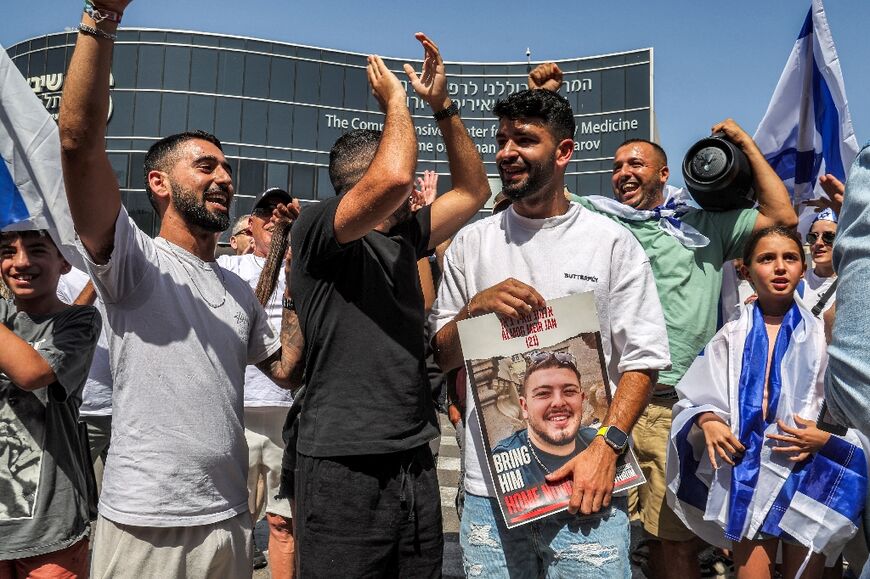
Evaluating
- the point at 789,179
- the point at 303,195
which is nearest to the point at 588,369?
the point at 789,179

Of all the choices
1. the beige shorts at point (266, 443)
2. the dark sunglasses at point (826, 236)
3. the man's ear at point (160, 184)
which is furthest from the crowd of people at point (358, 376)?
the dark sunglasses at point (826, 236)

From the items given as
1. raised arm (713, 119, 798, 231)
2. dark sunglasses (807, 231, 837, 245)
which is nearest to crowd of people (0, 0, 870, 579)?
raised arm (713, 119, 798, 231)

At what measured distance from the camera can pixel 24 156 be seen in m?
3.00

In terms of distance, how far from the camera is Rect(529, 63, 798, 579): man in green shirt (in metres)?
3.78

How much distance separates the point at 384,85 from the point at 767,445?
2121 mm

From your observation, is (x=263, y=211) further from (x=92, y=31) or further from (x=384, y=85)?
(x=92, y=31)

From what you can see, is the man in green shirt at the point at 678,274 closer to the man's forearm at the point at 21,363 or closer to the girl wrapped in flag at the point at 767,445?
the girl wrapped in flag at the point at 767,445

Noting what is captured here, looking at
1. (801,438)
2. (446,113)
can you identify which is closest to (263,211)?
(446,113)

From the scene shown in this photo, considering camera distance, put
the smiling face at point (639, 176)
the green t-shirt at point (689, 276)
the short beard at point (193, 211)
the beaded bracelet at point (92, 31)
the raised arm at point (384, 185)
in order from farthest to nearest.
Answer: the smiling face at point (639, 176), the green t-shirt at point (689, 276), the short beard at point (193, 211), the raised arm at point (384, 185), the beaded bracelet at point (92, 31)

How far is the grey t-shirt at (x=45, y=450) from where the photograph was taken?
2691mm

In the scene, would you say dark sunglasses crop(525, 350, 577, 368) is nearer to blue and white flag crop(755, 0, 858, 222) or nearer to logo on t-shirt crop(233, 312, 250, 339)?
logo on t-shirt crop(233, 312, 250, 339)

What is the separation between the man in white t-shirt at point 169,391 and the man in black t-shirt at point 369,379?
30 cm

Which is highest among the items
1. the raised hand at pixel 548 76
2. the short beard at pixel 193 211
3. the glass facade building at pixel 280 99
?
the glass facade building at pixel 280 99

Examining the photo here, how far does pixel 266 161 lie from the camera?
→ 1607 inches
